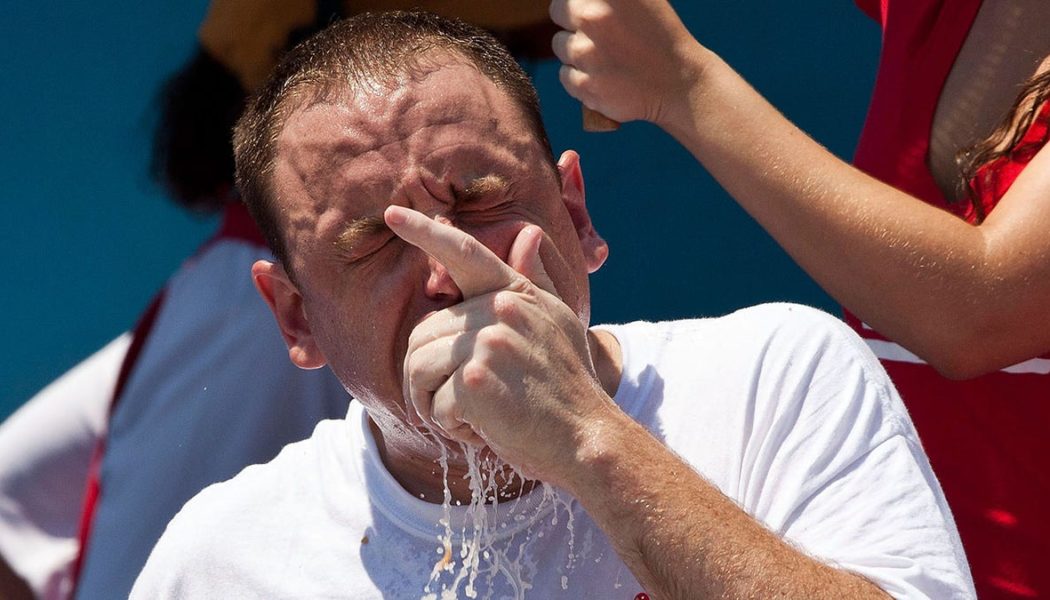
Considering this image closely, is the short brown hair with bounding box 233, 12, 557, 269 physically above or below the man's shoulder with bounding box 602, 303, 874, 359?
above

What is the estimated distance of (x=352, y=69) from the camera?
76.6 inches

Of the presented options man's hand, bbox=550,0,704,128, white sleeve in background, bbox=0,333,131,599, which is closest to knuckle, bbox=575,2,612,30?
man's hand, bbox=550,0,704,128

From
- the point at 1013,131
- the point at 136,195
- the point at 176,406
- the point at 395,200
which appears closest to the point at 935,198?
the point at 1013,131

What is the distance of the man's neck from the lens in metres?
1.85

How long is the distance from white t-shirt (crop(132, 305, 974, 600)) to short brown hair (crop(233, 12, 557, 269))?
312 millimetres

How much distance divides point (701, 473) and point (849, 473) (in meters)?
0.18

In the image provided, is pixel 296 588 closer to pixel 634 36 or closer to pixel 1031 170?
pixel 634 36

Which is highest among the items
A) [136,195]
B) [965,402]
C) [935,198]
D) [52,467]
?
[935,198]

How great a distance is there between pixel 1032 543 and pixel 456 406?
881 millimetres

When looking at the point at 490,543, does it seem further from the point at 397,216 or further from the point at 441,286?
the point at 397,216

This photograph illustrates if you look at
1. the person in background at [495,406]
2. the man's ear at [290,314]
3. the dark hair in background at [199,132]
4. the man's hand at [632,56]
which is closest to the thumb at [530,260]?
the person in background at [495,406]

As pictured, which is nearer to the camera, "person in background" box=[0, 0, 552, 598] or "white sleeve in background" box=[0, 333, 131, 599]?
"person in background" box=[0, 0, 552, 598]

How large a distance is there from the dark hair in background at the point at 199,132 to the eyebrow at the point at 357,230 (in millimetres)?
1128

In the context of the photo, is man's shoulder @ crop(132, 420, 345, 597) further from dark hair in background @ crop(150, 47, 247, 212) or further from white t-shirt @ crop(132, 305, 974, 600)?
dark hair in background @ crop(150, 47, 247, 212)
